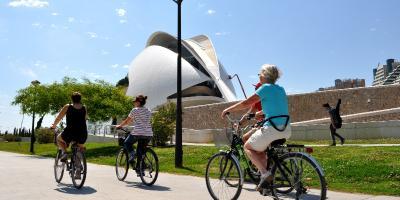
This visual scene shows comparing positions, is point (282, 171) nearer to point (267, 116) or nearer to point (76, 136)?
point (267, 116)

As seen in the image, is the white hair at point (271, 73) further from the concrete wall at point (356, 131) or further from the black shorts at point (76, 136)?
the concrete wall at point (356, 131)

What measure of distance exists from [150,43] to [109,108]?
46426mm

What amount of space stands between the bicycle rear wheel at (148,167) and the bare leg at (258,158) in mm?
3261

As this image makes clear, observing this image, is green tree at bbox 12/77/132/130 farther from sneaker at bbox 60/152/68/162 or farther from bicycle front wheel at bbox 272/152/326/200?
bicycle front wheel at bbox 272/152/326/200

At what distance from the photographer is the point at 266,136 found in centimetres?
519

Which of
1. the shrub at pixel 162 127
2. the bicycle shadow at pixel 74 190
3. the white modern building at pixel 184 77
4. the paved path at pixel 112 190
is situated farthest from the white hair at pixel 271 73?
the white modern building at pixel 184 77

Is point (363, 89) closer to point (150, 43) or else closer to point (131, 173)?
point (131, 173)

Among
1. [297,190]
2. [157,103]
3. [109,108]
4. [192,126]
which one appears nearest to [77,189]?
[297,190]

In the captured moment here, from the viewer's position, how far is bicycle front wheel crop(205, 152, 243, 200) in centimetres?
587

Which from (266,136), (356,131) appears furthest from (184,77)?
(266,136)

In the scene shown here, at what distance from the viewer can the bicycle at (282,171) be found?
485cm

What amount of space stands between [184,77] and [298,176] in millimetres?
54547

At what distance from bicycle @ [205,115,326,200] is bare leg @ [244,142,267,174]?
0.20 feet

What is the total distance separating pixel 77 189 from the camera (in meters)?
7.95
